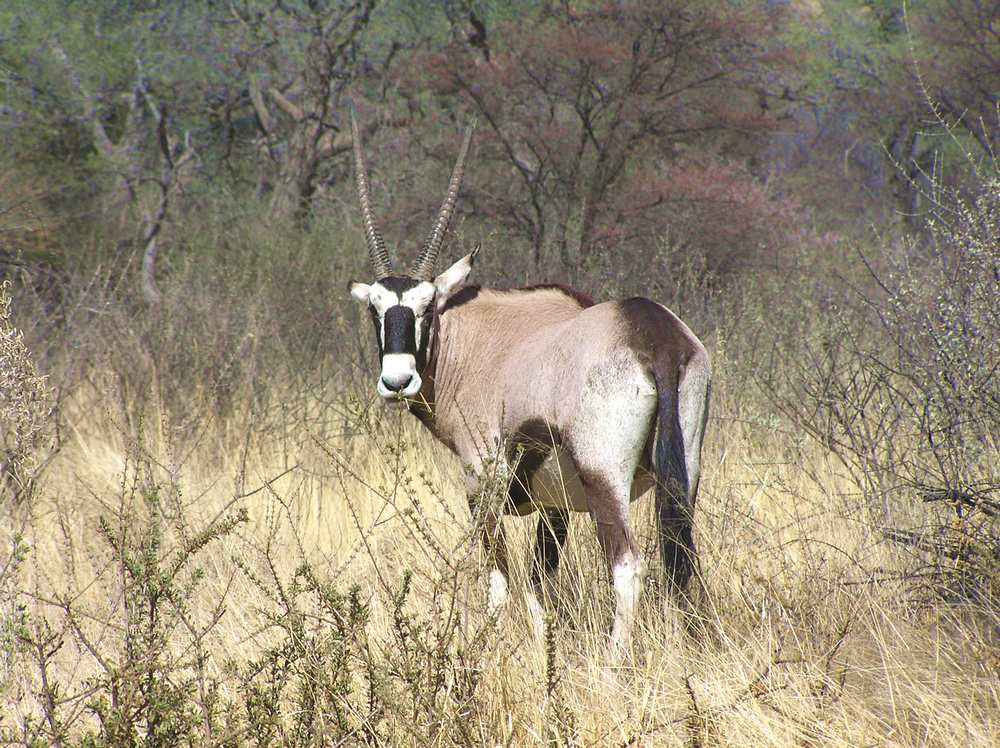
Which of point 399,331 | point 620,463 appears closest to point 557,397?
point 620,463

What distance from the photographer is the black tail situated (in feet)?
11.3

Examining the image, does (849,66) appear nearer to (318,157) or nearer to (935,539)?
(318,157)

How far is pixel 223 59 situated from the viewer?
50.6 feet

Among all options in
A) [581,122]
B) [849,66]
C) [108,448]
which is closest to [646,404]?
[108,448]

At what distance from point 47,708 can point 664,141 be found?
9.00 m

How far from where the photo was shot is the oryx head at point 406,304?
4.12m

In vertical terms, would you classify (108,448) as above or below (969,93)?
below

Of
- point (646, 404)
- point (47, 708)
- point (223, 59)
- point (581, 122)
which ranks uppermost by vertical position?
point (223, 59)

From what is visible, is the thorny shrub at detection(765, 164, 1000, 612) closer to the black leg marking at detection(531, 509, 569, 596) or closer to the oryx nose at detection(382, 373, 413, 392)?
the black leg marking at detection(531, 509, 569, 596)

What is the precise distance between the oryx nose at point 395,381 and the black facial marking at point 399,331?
120 mm

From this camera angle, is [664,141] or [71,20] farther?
[71,20]

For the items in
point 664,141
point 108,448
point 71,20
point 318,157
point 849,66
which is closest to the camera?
point 108,448

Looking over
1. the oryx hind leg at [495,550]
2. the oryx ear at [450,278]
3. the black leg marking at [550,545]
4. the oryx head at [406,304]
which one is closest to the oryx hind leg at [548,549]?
the black leg marking at [550,545]

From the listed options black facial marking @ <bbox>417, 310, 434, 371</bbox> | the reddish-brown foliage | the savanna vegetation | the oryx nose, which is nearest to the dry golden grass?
the savanna vegetation
